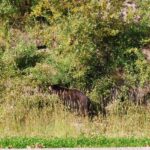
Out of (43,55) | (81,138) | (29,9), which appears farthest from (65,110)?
(29,9)

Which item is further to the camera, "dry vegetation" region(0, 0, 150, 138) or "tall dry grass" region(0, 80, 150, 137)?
"dry vegetation" region(0, 0, 150, 138)

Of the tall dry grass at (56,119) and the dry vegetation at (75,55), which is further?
the dry vegetation at (75,55)

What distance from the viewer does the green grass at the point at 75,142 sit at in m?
10.1

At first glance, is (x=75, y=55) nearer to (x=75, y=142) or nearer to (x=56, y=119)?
(x=56, y=119)

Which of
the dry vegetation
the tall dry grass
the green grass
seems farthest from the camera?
the dry vegetation

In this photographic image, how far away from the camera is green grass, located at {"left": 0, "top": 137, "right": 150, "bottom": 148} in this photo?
10086 millimetres

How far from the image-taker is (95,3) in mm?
17000

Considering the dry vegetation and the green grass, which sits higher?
the dry vegetation

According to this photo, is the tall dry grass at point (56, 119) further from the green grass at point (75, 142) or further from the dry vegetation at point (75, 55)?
the green grass at point (75, 142)

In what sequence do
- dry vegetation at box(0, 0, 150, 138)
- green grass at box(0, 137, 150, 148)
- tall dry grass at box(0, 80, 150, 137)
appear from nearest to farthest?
green grass at box(0, 137, 150, 148) < tall dry grass at box(0, 80, 150, 137) < dry vegetation at box(0, 0, 150, 138)

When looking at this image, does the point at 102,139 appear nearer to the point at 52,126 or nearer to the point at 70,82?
the point at 52,126

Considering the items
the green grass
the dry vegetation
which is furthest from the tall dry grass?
the green grass

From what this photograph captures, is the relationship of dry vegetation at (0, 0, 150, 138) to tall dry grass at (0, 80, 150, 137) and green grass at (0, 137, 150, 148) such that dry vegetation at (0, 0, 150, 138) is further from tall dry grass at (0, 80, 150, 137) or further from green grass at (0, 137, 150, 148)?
green grass at (0, 137, 150, 148)

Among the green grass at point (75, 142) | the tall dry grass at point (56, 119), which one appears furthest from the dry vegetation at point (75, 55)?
the green grass at point (75, 142)
